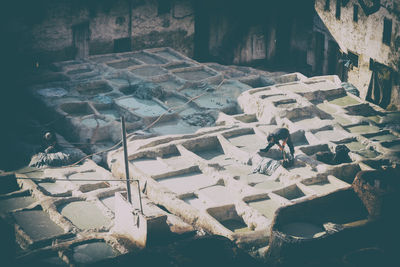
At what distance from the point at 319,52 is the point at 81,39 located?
10533mm

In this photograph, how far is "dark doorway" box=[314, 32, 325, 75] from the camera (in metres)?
30.5

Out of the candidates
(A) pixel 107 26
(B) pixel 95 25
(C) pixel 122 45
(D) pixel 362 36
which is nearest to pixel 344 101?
(D) pixel 362 36

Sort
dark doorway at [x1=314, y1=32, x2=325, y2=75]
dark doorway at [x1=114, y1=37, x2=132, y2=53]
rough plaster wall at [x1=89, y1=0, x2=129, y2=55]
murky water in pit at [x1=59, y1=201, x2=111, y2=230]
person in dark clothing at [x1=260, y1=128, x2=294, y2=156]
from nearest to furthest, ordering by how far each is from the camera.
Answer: murky water in pit at [x1=59, y1=201, x2=111, y2=230], person in dark clothing at [x1=260, y1=128, x2=294, y2=156], rough plaster wall at [x1=89, y1=0, x2=129, y2=55], dark doorway at [x1=114, y1=37, x2=132, y2=53], dark doorway at [x1=314, y1=32, x2=325, y2=75]

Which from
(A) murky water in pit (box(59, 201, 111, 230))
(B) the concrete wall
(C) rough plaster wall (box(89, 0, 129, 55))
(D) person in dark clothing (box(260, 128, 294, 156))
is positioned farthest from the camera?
(C) rough plaster wall (box(89, 0, 129, 55))

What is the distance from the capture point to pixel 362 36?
26906mm

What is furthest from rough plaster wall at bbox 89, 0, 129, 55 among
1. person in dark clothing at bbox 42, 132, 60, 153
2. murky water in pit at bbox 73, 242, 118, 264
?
murky water in pit at bbox 73, 242, 118, 264

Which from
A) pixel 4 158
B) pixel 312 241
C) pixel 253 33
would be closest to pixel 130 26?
pixel 253 33

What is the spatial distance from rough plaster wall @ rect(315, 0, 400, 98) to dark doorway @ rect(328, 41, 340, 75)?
1.81ft

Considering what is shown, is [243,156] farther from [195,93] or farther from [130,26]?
[130,26]

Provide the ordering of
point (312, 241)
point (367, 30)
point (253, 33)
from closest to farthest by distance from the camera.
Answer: point (312, 241)
point (367, 30)
point (253, 33)

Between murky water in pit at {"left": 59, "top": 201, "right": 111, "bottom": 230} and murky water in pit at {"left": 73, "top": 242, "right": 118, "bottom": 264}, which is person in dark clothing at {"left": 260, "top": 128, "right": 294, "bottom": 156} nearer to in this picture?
murky water in pit at {"left": 59, "top": 201, "right": 111, "bottom": 230}

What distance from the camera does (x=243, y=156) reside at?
19875 mm

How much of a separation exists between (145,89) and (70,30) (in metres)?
5.65

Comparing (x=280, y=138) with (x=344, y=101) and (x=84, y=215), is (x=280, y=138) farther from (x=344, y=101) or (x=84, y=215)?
(x=84, y=215)
